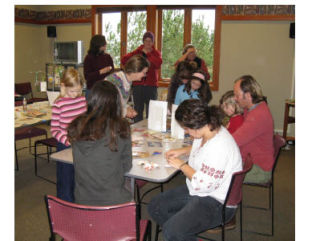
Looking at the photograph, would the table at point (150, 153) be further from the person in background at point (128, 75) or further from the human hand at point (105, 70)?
the human hand at point (105, 70)

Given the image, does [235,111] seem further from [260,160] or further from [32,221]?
[32,221]

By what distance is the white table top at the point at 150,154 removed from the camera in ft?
6.41

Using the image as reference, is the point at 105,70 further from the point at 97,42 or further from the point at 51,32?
the point at 51,32

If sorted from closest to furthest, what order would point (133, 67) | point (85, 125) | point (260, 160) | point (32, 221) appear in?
1. point (85, 125)
2. point (260, 160)
3. point (32, 221)
4. point (133, 67)

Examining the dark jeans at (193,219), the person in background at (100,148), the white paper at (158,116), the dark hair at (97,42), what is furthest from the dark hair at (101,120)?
the dark hair at (97,42)

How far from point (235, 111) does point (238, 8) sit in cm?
336

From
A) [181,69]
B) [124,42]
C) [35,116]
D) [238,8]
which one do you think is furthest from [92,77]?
[238,8]

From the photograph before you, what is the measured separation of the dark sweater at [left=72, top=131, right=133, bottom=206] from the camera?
173 cm

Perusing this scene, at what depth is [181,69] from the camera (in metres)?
3.58

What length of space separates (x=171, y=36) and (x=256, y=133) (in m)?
4.21

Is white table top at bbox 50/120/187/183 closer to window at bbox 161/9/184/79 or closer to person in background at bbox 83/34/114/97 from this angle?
person in background at bbox 83/34/114/97

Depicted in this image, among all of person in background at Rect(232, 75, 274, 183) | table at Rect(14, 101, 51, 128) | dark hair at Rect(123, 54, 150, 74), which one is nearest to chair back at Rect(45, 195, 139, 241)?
person in background at Rect(232, 75, 274, 183)

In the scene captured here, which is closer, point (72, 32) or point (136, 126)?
point (136, 126)

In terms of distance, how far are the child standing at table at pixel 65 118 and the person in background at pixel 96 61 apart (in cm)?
193
